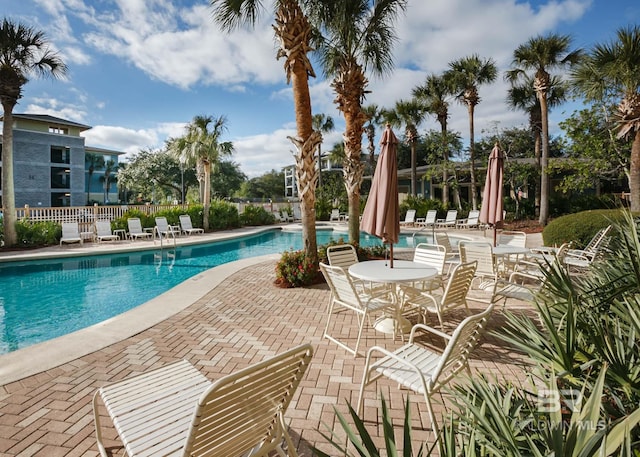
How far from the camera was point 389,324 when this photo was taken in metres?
4.62

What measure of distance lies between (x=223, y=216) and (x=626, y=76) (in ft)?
60.7

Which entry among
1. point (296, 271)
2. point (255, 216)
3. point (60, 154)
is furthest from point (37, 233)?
point (60, 154)

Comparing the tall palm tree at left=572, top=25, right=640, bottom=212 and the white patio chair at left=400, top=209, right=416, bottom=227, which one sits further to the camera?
the white patio chair at left=400, top=209, right=416, bottom=227

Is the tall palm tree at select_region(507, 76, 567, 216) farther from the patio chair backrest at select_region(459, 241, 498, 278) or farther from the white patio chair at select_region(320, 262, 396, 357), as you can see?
the white patio chair at select_region(320, 262, 396, 357)

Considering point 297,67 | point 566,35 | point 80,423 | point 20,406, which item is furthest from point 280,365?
point 566,35

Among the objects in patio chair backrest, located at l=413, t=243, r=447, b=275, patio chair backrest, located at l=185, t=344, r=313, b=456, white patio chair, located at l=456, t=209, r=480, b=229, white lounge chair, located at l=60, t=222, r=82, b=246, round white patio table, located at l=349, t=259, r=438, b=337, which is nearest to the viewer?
patio chair backrest, located at l=185, t=344, r=313, b=456

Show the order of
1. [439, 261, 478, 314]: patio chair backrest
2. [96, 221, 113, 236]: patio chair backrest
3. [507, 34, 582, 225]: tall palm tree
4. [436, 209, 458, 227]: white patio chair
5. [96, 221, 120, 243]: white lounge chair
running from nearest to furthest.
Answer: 1. [439, 261, 478, 314]: patio chair backrest
2. [96, 221, 120, 243]: white lounge chair
3. [96, 221, 113, 236]: patio chair backrest
4. [507, 34, 582, 225]: tall palm tree
5. [436, 209, 458, 227]: white patio chair

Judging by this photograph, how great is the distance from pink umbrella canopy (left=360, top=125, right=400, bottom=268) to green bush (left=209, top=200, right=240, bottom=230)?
628 inches

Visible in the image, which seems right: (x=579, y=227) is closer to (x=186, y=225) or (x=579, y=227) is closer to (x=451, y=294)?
(x=451, y=294)

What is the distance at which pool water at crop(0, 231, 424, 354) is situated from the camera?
5766 mm

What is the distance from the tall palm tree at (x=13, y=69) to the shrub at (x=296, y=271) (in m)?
11.7

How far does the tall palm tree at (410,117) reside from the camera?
76.7ft

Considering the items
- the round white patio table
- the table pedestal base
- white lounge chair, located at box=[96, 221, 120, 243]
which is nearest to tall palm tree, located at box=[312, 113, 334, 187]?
white lounge chair, located at box=[96, 221, 120, 243]

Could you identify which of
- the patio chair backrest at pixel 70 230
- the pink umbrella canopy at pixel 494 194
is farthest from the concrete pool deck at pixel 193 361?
the patio chair backrest at pixel 70 230
